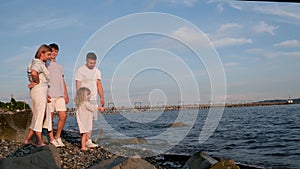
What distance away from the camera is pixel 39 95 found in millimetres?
6281

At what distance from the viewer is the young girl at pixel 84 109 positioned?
6.89 meters

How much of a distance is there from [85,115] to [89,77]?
0.83 m

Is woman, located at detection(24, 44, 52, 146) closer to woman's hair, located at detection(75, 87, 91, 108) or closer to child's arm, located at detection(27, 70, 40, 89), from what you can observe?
child's arm, located at detection(27, 70, 40, 89)

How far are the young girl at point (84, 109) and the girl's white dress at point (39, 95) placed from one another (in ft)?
2.41

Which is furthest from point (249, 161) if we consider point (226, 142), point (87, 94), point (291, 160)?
point (87, 94)

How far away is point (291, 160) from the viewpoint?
397 inches

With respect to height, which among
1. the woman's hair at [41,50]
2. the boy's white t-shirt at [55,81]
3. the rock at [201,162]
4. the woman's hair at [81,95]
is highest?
the woman's hair at [41,50]

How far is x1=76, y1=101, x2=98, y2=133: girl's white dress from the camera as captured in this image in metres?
7.02

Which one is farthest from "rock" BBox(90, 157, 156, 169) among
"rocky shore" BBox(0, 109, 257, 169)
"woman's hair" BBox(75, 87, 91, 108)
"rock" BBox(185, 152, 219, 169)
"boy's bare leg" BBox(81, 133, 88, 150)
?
"rock" BBox(185, 152, 219, 169)

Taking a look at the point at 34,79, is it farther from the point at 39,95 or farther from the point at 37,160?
the point at 37,160

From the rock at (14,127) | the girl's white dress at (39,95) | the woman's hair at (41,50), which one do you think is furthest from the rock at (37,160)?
the rock at (14,127)

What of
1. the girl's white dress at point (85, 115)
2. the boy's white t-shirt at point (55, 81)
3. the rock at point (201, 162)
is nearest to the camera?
the boy's white t-shirt at point (55, 81)

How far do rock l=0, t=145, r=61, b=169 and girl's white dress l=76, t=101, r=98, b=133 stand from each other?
1713 mm

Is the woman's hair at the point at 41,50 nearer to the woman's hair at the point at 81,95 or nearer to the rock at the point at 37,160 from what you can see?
the woman's hair at the point at 81,95
